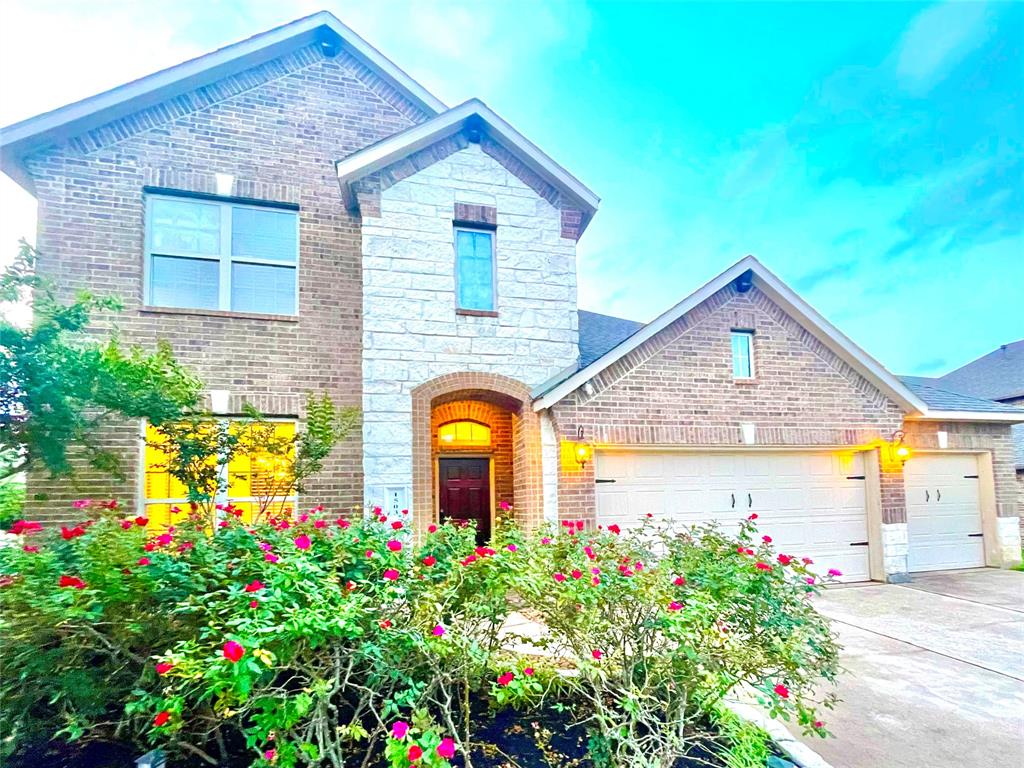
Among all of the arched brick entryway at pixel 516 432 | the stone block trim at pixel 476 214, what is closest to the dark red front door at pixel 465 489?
the arched brick entryway at pixel 516 432

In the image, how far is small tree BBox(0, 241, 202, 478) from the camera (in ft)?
17.9

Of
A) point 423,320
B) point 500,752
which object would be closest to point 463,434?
point 423,320

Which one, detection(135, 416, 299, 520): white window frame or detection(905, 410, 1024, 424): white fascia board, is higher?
detection(905, 410, 1024, 424): white fascia board

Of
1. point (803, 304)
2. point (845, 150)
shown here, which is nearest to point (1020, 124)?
point (845, 150)

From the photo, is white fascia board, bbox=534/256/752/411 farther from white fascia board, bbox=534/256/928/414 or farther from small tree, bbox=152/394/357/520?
small tree, bbox=152/394/357/520

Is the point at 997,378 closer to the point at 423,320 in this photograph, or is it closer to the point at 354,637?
the point at 423,320

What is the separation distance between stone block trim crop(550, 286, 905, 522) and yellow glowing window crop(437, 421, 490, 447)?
2030 millimetres

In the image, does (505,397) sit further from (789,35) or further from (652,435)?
(789,35)

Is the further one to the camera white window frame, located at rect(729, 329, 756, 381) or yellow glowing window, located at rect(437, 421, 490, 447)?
yellow glowing window, located at rect(437, 421, 490, 447)

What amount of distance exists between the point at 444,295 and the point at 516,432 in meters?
2.47

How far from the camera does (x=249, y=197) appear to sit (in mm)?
7891

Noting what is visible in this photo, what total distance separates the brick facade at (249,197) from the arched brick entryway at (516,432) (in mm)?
857

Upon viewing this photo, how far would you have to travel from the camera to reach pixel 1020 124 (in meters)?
22.5

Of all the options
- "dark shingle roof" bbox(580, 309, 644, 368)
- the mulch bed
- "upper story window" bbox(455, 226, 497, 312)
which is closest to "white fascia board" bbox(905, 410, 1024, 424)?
"dark shingle roof" bbox(580, 309, 644, 368)
